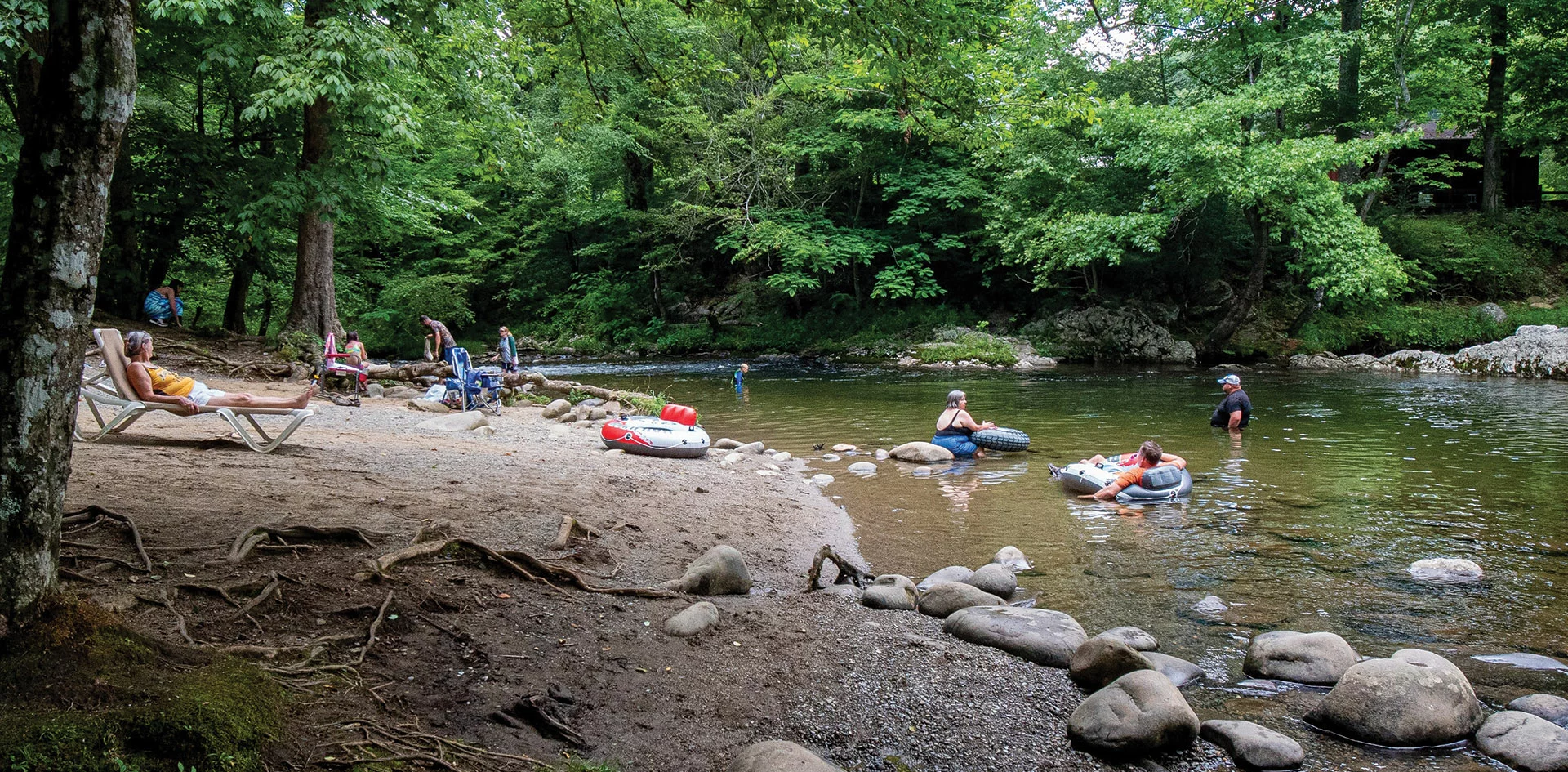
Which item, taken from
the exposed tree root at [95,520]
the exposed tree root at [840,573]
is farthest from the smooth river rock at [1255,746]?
the exposed tree root at [95,520]

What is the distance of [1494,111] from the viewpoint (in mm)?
27891

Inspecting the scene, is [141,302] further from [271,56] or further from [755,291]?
[755,291]

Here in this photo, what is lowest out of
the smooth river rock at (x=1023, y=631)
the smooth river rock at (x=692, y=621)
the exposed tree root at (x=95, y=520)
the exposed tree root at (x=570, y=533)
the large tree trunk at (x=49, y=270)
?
the smooth river rock at (x=1023, y=631)

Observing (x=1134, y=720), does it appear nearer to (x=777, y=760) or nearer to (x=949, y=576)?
(x=777, y=760)

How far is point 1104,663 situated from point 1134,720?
61 centimetres

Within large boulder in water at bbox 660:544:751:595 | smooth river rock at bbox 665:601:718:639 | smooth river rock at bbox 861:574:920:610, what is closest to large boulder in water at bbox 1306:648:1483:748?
smooth river rock at bbox 861:574:920:610

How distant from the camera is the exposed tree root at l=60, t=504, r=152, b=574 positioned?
418 cm

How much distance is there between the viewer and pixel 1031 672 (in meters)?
4.42

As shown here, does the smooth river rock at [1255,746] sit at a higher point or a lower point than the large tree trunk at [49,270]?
lower

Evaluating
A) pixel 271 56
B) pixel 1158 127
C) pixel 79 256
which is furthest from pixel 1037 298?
pixel 79 256

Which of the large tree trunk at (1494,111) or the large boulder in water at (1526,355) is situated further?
the large tree trunk at (1494,111)

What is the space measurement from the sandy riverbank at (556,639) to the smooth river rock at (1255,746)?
0.26 feet

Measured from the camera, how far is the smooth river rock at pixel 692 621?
4398mm

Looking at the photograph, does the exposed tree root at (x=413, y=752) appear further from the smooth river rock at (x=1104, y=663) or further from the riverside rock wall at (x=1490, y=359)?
the riverside rock wall at (x=1490, y=359)
